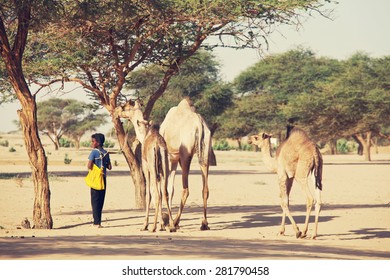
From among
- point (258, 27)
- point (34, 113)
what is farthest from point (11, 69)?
point (258, 27)

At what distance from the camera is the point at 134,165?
74.1 ft

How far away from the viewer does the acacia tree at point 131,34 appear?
21.0 metres

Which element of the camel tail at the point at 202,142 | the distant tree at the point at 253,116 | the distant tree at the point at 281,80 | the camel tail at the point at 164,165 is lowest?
the camel tail at the point at 164,165

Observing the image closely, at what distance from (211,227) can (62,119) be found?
289 feet

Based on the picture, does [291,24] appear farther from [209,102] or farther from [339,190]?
[209,102]

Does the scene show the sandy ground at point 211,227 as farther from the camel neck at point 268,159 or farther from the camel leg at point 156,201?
the camel neck at point 268,159

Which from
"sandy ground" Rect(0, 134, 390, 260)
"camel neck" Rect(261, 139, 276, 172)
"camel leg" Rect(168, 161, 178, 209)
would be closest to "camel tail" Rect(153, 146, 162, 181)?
"camel leg" Rect(168, 161, 178, 209)

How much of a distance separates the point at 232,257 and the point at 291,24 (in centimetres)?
1148

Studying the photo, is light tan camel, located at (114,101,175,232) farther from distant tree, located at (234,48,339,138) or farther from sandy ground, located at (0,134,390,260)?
distant tree, located at (234,48,339,138)

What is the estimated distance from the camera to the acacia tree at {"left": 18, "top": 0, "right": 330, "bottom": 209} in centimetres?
2097

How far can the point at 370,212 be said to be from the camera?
21906 millimetres

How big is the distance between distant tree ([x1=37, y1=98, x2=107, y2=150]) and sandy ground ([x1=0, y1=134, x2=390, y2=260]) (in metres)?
68.9

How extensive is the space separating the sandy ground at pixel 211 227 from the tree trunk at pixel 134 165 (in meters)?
0.51

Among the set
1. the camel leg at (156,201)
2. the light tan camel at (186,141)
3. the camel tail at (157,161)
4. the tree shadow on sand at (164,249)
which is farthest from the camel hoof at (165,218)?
the tree shadow on sand at (164,249)
